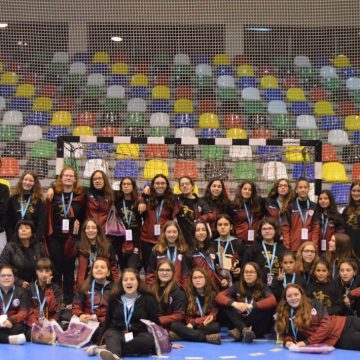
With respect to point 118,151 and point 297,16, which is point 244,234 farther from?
point 297,16

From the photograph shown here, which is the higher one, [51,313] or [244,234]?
[244,234]

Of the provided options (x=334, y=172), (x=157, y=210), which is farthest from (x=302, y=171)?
(x=157, y=210)

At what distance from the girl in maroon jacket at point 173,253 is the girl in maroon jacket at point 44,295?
35.8 inches

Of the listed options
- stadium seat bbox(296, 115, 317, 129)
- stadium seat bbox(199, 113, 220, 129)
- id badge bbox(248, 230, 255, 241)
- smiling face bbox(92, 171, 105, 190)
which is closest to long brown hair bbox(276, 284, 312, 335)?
id badge bbox(248, 230, 255, 241)

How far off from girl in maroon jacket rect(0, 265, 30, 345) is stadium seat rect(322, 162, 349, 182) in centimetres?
524

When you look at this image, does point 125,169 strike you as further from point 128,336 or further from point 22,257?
point 128,336

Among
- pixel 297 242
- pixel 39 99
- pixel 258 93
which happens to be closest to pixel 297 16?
pixel 258 93

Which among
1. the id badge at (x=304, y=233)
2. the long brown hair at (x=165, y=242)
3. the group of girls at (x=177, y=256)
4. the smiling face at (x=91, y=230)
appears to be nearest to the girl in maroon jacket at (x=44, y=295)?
the group of girls at (x=177, y=256)

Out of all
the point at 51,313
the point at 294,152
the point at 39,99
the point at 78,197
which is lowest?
the point at 51,313

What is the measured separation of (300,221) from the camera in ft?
24.6

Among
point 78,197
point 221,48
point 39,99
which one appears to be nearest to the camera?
point 78,197

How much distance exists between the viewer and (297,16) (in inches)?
472

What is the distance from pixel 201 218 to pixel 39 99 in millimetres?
5322

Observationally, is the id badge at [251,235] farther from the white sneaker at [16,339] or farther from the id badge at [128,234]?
the white sneaker at [16,339]
